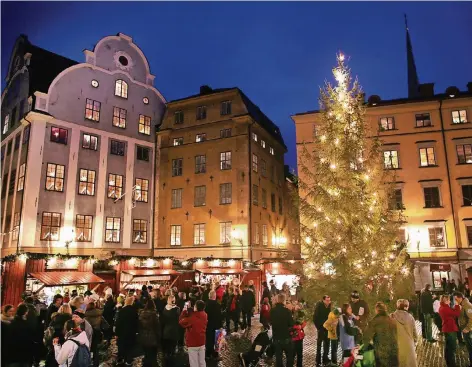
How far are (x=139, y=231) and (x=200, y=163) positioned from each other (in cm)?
741

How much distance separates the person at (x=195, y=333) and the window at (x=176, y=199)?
23935mm

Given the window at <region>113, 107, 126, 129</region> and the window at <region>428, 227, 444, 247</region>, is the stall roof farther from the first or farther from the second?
the window at <region>428, 227, 444, 247</region>

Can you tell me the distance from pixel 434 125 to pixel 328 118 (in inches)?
806

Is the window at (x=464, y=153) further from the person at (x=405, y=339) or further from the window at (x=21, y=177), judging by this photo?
the window at (x=21, y=177)

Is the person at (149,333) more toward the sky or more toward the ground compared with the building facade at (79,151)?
more toward the ground

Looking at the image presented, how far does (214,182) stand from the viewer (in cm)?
3181

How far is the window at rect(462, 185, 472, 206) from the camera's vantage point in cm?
3031

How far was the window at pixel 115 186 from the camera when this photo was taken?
2994 cm

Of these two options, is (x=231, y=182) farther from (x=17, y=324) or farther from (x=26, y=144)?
(x=17, y=324)

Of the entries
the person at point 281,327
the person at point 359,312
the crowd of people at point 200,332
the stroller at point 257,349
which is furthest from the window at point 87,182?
the person at point 359,312

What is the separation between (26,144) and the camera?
27.1 meters

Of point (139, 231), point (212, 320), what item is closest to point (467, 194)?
point (139, 231)

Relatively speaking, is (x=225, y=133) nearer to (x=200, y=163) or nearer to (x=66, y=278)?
(x=200, y=163)

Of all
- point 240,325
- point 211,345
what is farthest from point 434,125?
point 211,345
